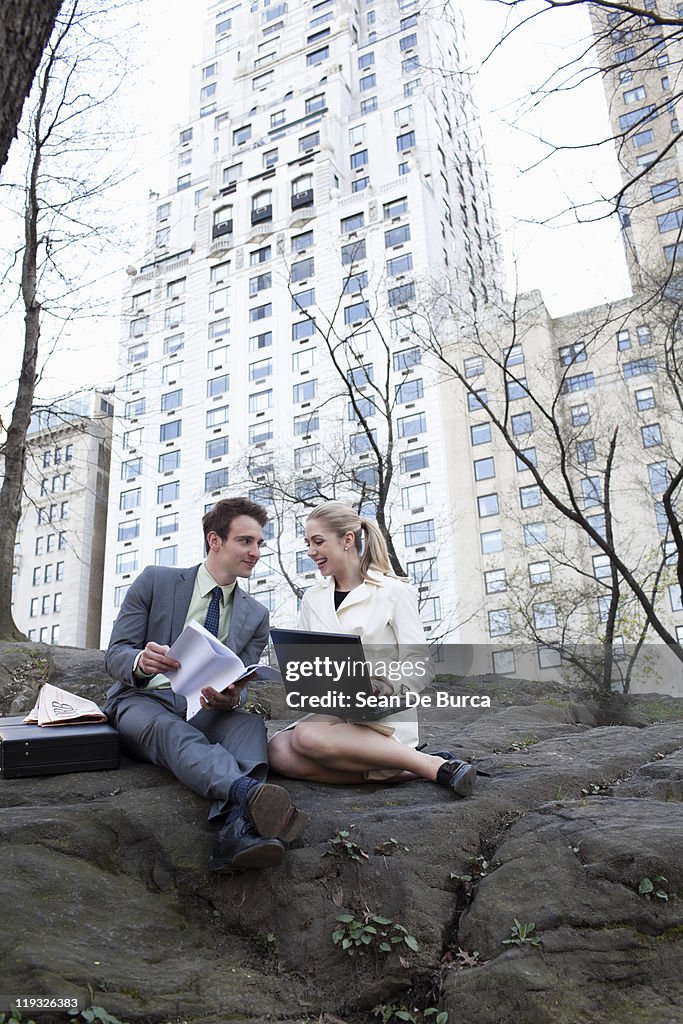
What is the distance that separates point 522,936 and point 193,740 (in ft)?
5.64

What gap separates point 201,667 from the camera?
4180 millimetres

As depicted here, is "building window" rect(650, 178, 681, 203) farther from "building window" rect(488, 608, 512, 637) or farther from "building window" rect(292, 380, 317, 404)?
"building window" rect(292, 380, 317, 404)

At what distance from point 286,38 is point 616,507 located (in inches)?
1759

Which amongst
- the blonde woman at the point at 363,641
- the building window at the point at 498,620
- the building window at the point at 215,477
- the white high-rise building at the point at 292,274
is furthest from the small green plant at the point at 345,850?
the building window at the point at 215,477

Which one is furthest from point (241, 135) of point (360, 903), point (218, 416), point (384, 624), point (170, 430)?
point (360, 903)

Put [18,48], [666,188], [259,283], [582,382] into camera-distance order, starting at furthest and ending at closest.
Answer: [259,283] → [582,382] → [666,188] → [18,48]

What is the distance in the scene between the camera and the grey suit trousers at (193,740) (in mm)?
3998

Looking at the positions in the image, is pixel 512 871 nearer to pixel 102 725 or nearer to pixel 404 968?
pixel 404 968

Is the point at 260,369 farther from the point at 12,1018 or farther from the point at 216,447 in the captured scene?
the point at 12,1018

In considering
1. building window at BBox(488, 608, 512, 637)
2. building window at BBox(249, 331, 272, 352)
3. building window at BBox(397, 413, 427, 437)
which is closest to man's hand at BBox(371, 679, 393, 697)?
building window at BBox(488, 608, 512, 637)

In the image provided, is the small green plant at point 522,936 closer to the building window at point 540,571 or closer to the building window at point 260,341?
the building window at point 540,571

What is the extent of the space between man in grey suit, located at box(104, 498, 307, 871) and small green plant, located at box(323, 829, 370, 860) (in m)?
0.18

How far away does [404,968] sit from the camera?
3.46 meters

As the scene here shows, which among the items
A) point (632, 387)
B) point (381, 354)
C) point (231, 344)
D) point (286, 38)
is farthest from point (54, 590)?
point (286, 38)
